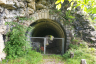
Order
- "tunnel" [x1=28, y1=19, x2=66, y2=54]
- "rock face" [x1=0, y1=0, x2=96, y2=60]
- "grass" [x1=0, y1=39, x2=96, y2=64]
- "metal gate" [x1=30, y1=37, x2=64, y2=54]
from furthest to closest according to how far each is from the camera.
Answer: "tunnel" [x1=28, y1=19, x2=66, y2=54]
"metal gate" [x1=30, y1=37, x2=64, y2=54]
"rock face" [x1=0, y1=0, x2=96, y2=60]
"grass" [x1=0, y1=39, x2=96, y2=64]

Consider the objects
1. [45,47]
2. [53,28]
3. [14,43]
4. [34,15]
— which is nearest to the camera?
[14,43]

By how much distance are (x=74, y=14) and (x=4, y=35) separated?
5.98 meters

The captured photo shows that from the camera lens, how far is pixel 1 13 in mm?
4117

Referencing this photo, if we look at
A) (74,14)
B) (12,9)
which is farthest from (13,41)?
(74,14)

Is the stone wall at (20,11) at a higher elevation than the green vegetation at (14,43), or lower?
higher

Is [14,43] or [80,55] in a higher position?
[14,43]

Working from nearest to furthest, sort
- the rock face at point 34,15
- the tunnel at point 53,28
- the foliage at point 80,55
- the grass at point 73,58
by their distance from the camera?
the grass at point 73,58
the foliage at point 80,55
the rock face at point 34,15
the tunnel at point 53,28

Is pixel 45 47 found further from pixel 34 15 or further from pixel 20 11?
pixel 20 11

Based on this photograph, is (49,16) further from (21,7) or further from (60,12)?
(21,7)

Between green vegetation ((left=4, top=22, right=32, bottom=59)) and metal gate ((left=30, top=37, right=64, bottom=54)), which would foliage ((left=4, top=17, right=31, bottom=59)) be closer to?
green vegetation ((left=4, top=22, right=32, bottom=59))

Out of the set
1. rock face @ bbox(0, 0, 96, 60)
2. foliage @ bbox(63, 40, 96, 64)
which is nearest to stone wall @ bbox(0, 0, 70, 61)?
rock face @ bbox(0, 0, 96, 60)

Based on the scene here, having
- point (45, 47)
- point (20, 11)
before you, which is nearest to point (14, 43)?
point (20, 11)

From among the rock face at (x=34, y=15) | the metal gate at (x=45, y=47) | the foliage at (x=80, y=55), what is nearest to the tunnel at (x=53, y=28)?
the metal gate at (x=45, y=47)

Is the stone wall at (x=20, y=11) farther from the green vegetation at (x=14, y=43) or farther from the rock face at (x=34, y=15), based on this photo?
the green vegetation at (x=14, y=43)
